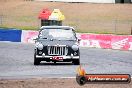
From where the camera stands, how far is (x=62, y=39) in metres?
23.9

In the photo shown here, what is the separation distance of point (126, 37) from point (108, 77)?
23.7 m

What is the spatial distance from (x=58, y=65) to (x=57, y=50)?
75cm

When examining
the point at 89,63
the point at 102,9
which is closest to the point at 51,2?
the point at 102,9

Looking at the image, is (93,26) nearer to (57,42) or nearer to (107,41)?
(107,41)

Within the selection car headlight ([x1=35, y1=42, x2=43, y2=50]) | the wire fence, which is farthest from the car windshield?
the wire fence

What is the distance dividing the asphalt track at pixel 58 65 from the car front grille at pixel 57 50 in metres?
0.55

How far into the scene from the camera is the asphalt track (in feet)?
67.1

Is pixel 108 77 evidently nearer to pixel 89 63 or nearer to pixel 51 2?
pixel 89 63

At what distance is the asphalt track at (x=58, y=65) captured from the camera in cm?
2044

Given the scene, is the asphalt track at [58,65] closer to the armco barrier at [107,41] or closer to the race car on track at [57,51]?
the race car on track at [57,51]

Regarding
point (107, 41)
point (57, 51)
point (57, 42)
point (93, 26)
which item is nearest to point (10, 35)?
point (107, 41)

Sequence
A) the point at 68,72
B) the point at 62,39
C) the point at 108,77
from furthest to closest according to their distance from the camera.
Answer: the point at 62,39 < the point at 68,72 < the point at 108,77

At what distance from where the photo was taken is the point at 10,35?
40250mm

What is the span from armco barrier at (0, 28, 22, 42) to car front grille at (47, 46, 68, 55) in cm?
1672
